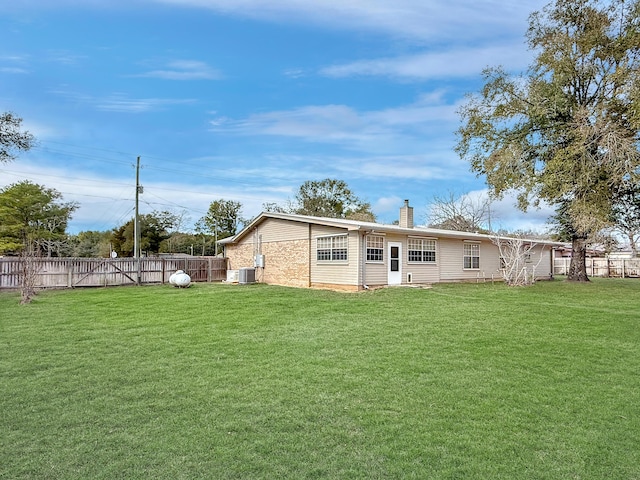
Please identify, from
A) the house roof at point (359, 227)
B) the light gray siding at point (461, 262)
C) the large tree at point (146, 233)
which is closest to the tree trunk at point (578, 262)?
the light gray siding at point (461, 262)

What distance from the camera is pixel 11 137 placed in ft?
53.5

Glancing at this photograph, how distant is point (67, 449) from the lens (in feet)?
10.6

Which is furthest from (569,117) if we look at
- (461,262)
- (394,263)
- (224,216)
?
(224,216)

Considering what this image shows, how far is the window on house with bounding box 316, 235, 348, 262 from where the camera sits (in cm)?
1571

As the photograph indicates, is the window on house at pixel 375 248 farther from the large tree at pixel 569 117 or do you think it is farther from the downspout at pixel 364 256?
the large tree at pixel 569 117

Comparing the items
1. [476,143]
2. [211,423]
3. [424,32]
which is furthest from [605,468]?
[476,143]

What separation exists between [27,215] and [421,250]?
30774 mm

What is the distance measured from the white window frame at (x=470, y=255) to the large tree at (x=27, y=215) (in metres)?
25.4

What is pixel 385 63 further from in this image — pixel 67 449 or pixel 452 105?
pixel 67 449

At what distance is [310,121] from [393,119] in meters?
4.14

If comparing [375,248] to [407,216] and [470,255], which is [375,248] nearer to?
[407,216]

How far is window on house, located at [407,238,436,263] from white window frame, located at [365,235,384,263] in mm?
1657

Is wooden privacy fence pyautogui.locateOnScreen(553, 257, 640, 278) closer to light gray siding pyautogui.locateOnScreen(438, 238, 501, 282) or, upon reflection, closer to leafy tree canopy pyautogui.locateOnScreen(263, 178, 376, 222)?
light gray siding pyautogui.locateOnScreen(438, 238, 501, 282)

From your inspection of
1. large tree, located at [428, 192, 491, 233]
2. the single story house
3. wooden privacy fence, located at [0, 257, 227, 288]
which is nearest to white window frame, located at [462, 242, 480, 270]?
the single story house
